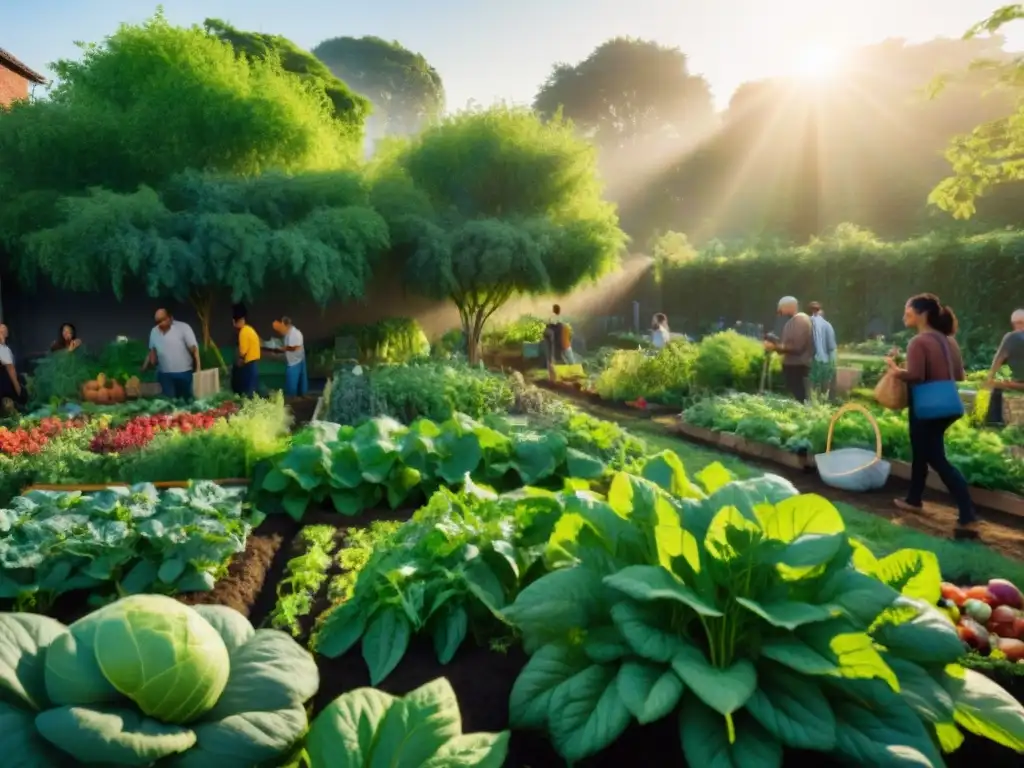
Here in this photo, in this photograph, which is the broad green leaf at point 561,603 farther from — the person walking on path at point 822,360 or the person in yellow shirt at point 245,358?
the person walking on path at point 822,360

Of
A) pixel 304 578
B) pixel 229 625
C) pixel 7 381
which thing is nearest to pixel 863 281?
pixel 7 381

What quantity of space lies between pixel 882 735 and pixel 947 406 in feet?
14.7

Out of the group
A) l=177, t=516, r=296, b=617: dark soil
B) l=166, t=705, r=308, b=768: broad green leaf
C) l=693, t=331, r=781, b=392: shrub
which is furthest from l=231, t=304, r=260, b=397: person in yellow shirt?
l=166, t=705, r=308, b=768: broad green leaf

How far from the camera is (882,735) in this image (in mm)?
2000

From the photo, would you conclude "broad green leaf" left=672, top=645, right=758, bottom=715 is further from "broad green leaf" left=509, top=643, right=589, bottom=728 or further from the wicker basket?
the wicker basket

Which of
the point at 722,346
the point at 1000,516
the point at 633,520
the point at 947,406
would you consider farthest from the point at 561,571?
the point at 722,346

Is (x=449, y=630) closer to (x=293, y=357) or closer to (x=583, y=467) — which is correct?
(x=583, y=467)

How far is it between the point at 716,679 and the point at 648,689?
0.19 m

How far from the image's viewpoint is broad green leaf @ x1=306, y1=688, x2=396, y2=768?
1.85 m

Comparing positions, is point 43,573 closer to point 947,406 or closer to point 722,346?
point 947,406

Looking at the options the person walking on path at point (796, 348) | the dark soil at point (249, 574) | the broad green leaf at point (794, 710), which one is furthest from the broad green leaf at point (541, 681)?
the person walking on path at point (796, 348)

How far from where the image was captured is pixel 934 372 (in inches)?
229

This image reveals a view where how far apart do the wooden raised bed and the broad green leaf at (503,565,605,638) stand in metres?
5.50

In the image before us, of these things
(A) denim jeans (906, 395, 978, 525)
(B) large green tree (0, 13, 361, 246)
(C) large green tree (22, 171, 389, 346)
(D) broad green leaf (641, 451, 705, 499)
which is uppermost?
(B) large green tree (0, 13, 361, 246)
